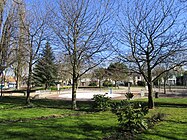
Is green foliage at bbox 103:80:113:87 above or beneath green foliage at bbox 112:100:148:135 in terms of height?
above

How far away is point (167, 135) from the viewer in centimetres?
703

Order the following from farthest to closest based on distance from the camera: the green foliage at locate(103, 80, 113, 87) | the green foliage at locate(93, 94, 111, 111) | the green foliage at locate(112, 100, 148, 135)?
the green foliage at locate(103, 80, 113, 87) → the green foliage at locate(93, 94, 111, 111) → the green foliage at locate(112, 100, 148, 135)

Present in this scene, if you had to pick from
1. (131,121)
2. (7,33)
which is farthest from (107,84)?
(131,121)

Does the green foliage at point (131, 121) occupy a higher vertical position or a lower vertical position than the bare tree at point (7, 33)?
lower

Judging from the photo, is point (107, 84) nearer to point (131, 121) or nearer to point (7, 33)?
point (7, 33)

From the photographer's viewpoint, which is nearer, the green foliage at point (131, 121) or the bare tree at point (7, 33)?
the green foliage at point (131, 121)

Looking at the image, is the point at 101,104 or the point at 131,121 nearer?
the point at 131,121

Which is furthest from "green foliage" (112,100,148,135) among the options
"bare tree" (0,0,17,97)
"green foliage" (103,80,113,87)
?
"green foliage" (103,80,113,87)

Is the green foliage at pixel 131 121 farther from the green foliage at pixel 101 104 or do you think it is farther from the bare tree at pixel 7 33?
the bare tree at pixel 7 33

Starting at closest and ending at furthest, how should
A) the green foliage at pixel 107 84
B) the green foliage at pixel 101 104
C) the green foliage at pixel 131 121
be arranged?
1. the green foliage at pixel 131 121
2. the green foliage at pixel 101 104
3. the green foliage at pixel 107 84

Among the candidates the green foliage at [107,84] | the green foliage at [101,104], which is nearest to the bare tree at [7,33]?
the green foliage at [101,104]

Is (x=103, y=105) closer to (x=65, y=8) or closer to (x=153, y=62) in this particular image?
(x=153, y=62)

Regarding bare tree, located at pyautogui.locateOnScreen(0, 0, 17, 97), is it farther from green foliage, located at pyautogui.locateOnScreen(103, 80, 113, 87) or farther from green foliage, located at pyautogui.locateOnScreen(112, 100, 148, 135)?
green foliage, located at pyautogui.locateOnScreen(103, 80, 113, 87)

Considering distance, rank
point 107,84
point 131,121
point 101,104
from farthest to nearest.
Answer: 1. point 107,84
2. point 101,104
3. point 131,121
